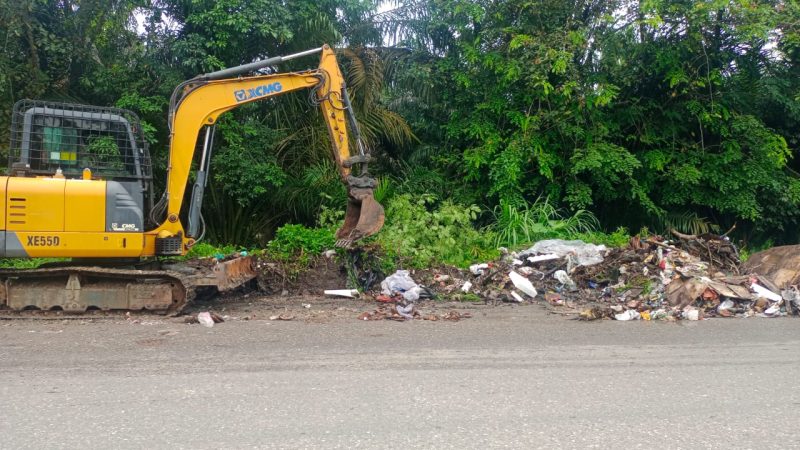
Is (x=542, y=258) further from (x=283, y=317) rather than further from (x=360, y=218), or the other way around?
(x=283, y=317)

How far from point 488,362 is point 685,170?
389 inches

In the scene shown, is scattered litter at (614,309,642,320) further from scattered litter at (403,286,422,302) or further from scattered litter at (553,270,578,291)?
scattered litter at (403,286,422,302)

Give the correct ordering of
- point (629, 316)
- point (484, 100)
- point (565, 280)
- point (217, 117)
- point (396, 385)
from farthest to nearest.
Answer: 1. point (484, 100)
2. point (565, 280)
3. point (217, 117)
4. point (629, 316)
5. point (396, 385)

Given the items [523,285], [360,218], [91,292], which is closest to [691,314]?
[523,285]

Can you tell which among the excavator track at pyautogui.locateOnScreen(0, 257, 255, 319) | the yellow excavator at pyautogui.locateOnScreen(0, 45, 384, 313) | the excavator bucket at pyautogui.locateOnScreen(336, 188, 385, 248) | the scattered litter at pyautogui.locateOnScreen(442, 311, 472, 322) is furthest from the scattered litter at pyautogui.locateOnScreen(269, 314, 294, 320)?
the scattered litter at pyautogui.locateOnScreen(442, 311, 472, 322)

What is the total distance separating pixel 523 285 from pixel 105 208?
6220mm

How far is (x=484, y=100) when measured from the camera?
48.1 ft

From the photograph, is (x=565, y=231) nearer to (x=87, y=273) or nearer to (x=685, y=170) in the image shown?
(x=685, y=170)

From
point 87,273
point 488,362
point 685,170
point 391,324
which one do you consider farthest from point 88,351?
point 685,170

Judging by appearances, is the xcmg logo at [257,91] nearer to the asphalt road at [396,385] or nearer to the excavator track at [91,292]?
the excavator track at [91,292]

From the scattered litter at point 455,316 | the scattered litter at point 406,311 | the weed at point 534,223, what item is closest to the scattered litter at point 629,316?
the scattered litter at point 455,316

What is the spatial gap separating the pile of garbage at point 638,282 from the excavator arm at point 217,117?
7.46ft

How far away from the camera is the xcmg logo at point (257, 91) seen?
30.6ft

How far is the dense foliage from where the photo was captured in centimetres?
1261
